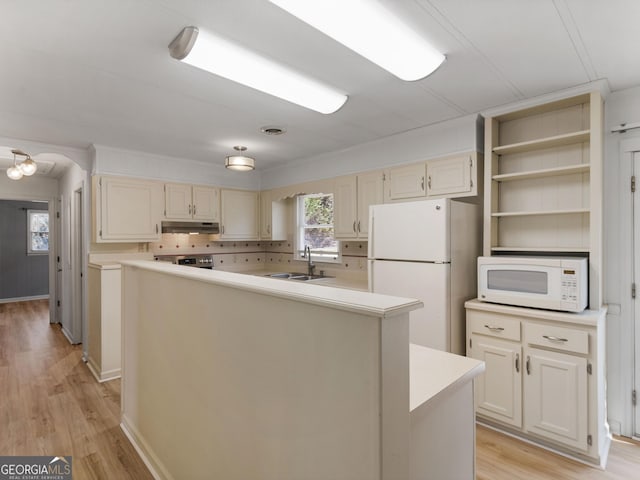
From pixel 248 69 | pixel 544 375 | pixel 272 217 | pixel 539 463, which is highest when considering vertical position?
pixel 248 69

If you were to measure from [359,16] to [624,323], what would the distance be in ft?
8.75

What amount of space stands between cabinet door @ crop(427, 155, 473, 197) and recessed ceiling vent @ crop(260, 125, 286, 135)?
4.45 ft

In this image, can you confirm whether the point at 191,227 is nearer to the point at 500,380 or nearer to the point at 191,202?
the point at 191,202

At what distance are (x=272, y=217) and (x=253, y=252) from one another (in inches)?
30.9

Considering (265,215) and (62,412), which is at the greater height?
(265,215)

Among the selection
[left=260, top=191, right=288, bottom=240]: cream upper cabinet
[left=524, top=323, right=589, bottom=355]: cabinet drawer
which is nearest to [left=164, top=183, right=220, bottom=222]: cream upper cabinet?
[left=260, top=191, right=288, bottom=240]: cream upper cabinet

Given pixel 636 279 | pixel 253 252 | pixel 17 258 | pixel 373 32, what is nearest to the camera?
pixel 373 32

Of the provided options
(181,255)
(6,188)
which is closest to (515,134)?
(181,255)

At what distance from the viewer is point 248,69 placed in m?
1.96

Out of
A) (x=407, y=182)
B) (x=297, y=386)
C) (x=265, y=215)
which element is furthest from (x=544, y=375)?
(x=265, y=215)

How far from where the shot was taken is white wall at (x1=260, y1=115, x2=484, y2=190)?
2977mm

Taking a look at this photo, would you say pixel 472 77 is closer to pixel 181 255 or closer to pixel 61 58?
pixel 61 58

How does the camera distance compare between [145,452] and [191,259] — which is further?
[191,259]

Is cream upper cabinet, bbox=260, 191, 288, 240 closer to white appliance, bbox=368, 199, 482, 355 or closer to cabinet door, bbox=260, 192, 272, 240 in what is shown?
cabinet door, bbox=260, 192, 272, 240
